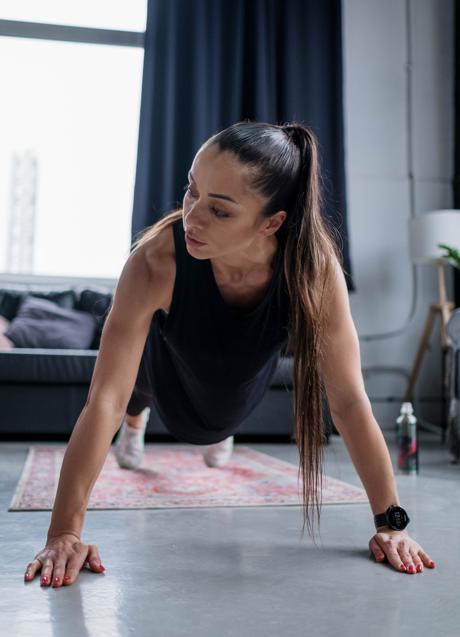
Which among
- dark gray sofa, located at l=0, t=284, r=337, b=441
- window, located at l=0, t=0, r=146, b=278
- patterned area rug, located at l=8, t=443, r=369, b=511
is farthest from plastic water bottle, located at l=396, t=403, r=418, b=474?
window, located at l=0, t=0, r=146, b=278

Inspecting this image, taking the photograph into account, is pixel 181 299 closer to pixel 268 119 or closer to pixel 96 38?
pixel 268 119

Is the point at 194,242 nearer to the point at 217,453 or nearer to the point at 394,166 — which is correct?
the point at 217,453

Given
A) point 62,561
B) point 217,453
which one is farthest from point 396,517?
point 217,453

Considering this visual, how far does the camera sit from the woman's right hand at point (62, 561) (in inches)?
48.1

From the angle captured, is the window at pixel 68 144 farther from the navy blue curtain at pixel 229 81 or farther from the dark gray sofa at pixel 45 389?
the dark gray sofa at pixel 45 389

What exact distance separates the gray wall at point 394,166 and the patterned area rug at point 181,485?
207cm

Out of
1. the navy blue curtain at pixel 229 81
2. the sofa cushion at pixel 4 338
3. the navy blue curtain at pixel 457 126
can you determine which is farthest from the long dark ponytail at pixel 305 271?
the navy blue curtain at pixel 457 126

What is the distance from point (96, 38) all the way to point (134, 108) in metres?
0.49

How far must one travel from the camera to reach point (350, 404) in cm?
145

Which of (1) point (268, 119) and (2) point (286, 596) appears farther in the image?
(1) point (268, 119)

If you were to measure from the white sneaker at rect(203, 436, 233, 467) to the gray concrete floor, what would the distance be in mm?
643

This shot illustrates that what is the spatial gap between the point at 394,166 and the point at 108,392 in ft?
13.3

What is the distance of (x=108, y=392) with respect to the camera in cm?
133

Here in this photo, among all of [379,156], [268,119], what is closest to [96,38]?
[268,119]
